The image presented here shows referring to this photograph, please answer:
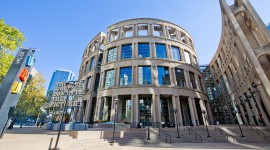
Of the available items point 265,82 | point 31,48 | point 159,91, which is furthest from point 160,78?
point 31,48

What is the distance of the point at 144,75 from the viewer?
85.5ft

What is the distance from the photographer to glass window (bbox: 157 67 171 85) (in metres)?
26.0

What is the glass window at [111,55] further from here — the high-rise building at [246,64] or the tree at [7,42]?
the high-rise building at [246,64]

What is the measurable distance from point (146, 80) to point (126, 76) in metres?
4.19

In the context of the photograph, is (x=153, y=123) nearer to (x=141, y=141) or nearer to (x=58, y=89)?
(x=141, y=141)

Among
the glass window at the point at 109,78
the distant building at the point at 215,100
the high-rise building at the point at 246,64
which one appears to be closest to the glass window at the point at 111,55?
the glass window at the point at 109,78

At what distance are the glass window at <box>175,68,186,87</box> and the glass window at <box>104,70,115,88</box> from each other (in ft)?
44.7

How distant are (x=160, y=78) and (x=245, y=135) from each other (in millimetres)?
14824

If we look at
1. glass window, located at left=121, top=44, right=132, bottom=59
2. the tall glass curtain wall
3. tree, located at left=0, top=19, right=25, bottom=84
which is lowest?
the tall glass curtain wall

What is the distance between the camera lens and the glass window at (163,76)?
25995mm

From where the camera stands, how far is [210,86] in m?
52.8

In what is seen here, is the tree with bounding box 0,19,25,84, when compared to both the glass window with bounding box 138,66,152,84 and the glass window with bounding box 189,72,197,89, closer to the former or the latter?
the glass window with bounding box 138,66,152,84

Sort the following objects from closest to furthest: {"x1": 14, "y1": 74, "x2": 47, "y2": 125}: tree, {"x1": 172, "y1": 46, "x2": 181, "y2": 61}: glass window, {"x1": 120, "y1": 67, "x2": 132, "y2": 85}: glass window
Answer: {"x1": 120, "y1": 67, "x2": 132, "y2": 85}: glass window
{"x1": 14, "y1": 74, "x2": 47, "y2": 125}: tree
{"x1": 172, "y1": 46, "x2": 181, "y2": 61}: glass window

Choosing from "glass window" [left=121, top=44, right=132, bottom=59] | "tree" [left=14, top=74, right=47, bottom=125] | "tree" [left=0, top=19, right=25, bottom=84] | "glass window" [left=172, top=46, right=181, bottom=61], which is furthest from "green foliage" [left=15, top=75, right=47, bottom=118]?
"glass window" [left=172, top=46, right=181, bottom=61]
